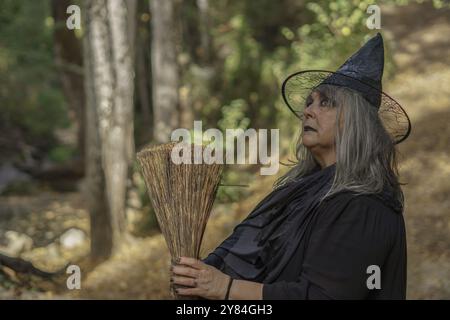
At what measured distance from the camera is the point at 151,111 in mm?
17812

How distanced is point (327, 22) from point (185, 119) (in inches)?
131

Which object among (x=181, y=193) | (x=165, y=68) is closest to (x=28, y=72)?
(x=165, y=68)

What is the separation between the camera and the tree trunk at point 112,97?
366 inches

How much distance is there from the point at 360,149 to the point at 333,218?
0.34 m

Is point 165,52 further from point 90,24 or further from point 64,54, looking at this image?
point 64,54

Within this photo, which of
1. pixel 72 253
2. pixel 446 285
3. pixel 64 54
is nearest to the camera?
pixel 446 285

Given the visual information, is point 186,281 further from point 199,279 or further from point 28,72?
point 28,72

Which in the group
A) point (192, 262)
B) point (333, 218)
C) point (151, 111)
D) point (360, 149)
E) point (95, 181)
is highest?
point (151, 111)

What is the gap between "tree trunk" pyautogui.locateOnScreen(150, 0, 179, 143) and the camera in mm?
11984

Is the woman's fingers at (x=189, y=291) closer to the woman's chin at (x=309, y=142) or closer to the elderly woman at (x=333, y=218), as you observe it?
the elderly woman at (x=333, y=218)

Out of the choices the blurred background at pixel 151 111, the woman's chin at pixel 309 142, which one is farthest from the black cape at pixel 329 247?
the blurred background at pixel 151 111

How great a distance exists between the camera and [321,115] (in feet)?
9.61

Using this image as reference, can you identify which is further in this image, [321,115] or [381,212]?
[321,115]

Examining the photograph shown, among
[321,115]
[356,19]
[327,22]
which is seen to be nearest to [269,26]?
[327,22]
